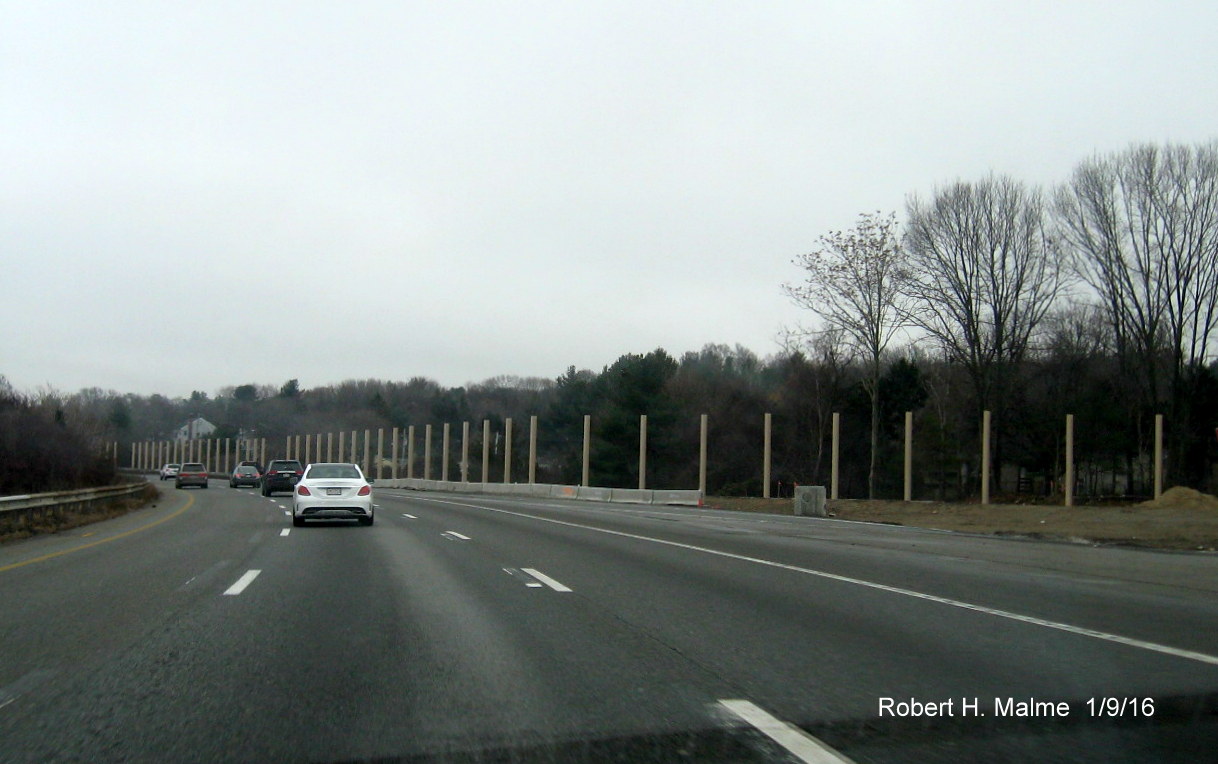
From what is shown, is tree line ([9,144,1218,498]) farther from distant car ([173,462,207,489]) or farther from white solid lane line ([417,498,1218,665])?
white solid lane line ([417,498,1218,665])

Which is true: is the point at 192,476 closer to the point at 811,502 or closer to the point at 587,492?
the point at 587,492

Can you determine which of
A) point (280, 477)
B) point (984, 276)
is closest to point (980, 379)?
point (984, 276)

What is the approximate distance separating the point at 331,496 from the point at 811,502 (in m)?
18.7

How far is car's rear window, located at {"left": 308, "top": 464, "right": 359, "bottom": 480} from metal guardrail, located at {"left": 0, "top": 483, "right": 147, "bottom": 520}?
647 cm

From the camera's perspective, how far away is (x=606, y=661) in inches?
309

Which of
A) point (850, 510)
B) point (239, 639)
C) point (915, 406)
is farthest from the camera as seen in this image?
point (915, 406)

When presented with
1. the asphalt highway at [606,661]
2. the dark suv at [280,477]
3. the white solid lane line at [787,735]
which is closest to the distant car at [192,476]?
the dark suv at [280,477]

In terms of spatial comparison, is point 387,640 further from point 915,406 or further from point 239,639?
point 915,406

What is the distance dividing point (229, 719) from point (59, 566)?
35.8ft

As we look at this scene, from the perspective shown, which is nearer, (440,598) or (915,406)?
(440,598)

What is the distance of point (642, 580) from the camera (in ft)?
43.4

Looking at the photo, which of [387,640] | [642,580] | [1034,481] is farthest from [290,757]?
[1034,481]

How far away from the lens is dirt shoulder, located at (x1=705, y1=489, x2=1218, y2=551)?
926 inches

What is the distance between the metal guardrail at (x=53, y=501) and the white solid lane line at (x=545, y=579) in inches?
575
